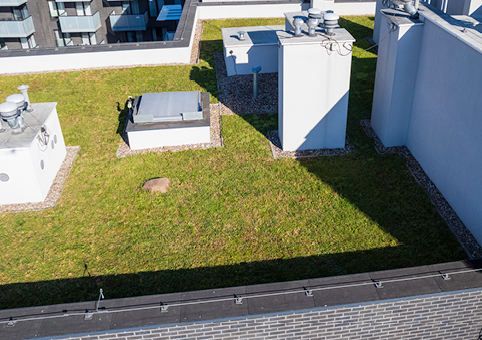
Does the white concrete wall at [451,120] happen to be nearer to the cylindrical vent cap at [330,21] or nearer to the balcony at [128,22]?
the cylindrical vent cap at [330,21]

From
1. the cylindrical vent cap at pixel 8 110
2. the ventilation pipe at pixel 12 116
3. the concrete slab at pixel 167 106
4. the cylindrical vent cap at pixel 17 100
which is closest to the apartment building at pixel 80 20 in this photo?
the concrete slab at pixel 167 106

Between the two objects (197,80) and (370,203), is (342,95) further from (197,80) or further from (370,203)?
(197,80)

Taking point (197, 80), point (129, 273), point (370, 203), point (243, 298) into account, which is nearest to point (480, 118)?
point (370, 203)

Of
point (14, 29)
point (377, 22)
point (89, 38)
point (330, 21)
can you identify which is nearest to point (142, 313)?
point (330, 21)

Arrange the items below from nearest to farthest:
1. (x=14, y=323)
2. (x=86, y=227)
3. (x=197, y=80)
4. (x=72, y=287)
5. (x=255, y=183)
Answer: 1. (x=14, y=323)
2. (x=72, y=287)
3. (x=86, y=227)
4. (x=255, y=183)
5. (x=197, y=80)

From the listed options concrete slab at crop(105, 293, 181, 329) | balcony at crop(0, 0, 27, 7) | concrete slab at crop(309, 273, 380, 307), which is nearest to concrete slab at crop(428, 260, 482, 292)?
concrete slab at crop(309, 273, 380, 307)

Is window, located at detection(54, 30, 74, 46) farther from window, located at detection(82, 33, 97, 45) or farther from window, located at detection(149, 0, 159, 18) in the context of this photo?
window, located at detection(149, 0, 159, 18)
